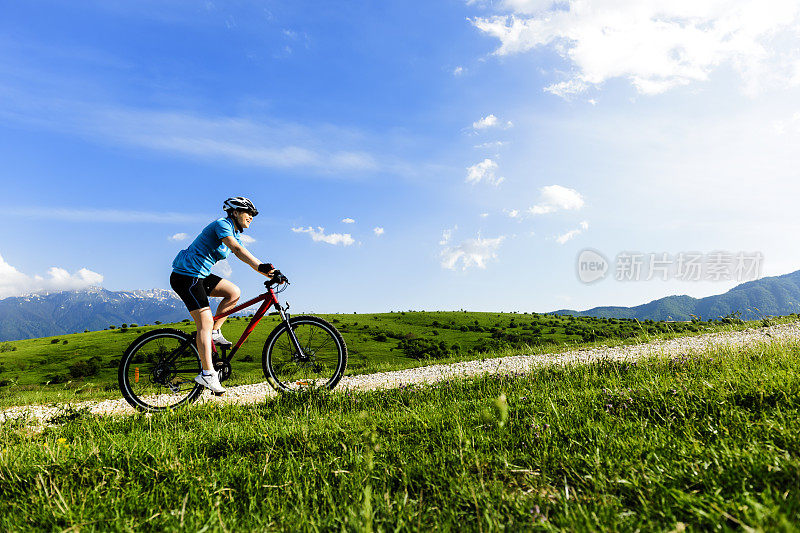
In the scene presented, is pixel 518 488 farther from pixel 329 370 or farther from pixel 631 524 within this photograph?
pixel 329 370

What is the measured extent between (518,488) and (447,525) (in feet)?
2.15

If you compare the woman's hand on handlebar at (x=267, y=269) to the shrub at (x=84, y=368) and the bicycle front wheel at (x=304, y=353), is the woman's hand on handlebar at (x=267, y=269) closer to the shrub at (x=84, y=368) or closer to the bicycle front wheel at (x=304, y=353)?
the bicycle front wheel at (x=304, y=353)

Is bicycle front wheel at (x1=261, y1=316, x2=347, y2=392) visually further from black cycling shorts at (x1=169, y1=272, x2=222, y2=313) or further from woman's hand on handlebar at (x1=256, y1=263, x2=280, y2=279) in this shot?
black cycling shorts at (x1=169, y1=272, x2=222, y2=313)

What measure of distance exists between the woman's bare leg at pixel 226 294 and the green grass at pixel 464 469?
3.22 m

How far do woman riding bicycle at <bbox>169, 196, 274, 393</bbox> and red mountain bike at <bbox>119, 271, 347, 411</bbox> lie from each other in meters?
0.49

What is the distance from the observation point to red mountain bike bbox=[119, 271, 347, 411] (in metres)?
8.25

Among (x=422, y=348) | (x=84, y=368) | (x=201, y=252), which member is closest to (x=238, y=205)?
(x=201, y=252)

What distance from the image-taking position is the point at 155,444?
4215 millimetres

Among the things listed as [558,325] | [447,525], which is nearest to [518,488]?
A: [447,525]

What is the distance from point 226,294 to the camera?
8273 mm

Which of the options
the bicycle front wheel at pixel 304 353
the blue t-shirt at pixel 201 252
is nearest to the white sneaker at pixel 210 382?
the bicycle front wheel at pixel 304 353

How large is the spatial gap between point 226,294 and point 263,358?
1.50 m

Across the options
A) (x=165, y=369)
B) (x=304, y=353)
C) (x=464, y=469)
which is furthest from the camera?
(x=165, y=369)

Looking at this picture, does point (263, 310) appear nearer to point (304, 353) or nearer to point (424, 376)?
point (304, 353)
